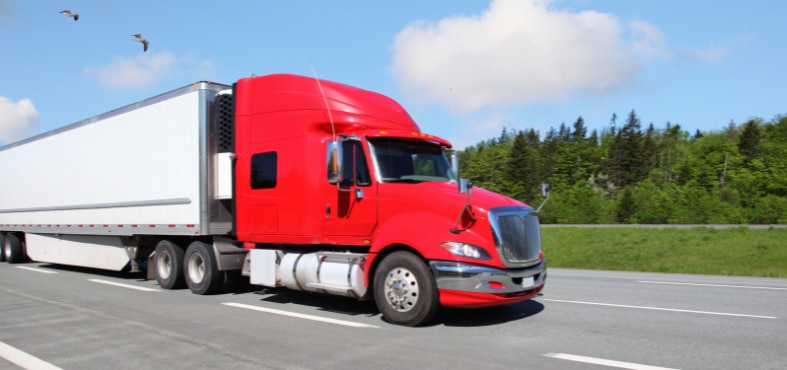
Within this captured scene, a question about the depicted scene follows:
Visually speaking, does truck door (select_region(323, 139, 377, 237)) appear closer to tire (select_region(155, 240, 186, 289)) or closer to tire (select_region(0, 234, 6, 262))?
tire (select_region(155, 240, 186, 289))

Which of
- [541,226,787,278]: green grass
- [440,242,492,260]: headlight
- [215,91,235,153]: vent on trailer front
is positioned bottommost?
[541,226,787,278]: green grass

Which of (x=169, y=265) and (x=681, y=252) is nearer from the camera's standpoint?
(x=169, y=265)

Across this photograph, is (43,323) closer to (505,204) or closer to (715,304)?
(505,204)

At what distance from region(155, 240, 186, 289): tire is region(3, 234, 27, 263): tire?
402 inches

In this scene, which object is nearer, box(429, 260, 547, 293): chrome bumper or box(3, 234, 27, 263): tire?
box(429, 260, 547, 293): chrome bumper

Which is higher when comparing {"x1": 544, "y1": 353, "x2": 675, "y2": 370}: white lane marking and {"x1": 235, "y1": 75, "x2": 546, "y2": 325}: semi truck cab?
{"x1": 235, "y1": 75, "x2": 546, "y2": 325}: semi truck cab

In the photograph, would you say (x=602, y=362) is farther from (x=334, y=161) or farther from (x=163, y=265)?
(x=163, y=265)

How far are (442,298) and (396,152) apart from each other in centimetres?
227

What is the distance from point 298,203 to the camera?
8.68 metres

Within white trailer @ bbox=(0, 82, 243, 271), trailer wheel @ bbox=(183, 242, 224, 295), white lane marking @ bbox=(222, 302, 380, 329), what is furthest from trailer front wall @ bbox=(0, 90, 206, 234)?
white lane marking @ bbox=(222, 302, 380, 329)

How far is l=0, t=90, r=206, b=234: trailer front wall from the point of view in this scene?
10.4m

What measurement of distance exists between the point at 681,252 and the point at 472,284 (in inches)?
787

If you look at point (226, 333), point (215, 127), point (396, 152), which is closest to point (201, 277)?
point (215, 127)

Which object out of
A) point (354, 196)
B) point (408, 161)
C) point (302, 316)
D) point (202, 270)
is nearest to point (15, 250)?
point (202, 270)
